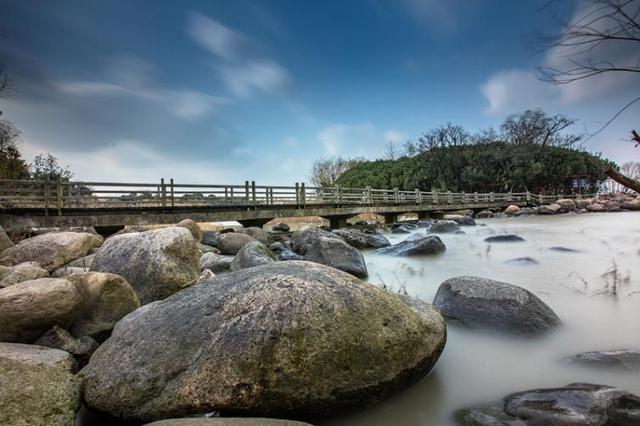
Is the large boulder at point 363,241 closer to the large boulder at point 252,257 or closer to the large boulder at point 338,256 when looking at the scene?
the large boulder at point 338,256

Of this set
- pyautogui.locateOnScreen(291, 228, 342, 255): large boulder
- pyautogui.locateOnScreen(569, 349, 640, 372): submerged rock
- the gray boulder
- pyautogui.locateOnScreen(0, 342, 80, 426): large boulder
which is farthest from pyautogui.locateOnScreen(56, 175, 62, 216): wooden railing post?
→ pyautogui.locateOnScreen(569, 349, 640, 372): submerged rock

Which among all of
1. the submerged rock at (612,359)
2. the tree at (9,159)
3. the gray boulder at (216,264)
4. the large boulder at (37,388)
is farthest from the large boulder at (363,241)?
the tree at (9,159)

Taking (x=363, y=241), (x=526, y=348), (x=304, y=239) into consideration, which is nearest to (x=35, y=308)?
(x=526, y=348)

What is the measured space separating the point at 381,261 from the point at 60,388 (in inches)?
274

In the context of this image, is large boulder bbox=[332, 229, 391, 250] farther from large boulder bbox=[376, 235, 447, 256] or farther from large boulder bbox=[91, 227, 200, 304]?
large boulder bbox=[91, 227, 200, 304]

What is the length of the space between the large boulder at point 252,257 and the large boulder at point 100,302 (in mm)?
2527

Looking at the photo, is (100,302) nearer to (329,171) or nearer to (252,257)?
(252,257)

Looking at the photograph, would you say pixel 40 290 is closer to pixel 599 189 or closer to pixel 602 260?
pixel 602 260

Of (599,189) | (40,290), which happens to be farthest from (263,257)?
(599,189)

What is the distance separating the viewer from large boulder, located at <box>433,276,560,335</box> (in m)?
3.65

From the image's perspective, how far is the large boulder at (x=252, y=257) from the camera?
20.6 ft

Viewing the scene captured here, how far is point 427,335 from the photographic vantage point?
2805mm

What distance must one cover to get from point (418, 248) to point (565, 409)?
282 inches

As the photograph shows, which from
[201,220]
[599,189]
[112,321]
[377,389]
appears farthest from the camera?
[599,189]
